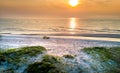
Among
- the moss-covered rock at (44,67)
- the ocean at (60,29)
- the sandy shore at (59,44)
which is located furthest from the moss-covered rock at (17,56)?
the ocean at (60,29)

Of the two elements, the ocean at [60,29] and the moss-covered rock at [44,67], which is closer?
the moss-covered rock at [44,67]

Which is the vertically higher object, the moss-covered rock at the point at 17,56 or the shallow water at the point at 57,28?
the moss-covered rock at the point at 17,56

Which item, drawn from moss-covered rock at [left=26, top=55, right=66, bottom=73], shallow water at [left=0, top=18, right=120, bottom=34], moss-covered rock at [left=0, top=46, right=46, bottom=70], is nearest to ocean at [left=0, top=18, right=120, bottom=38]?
shallow water at [left=0, top=18, right=120, bottom=34]

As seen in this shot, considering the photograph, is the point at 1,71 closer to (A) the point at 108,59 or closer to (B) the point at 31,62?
(B) the point at 31,62

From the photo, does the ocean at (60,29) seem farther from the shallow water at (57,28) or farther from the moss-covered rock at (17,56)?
the moss-covered rock at (17,56)

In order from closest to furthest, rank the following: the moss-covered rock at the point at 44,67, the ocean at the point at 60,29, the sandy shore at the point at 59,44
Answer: the moss-covered rock at the point at 44,67
the sandy shore at the point at 59,44
the ocean at the point at 60,29

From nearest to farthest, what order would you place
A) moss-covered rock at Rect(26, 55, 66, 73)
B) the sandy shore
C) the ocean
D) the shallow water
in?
1. moss-covered rock at Rect(26, 55, 66, 73)
2. the sandy shore
3. the ocean
4. the shallow water

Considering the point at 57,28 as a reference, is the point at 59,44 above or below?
above

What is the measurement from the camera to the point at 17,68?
11422mm

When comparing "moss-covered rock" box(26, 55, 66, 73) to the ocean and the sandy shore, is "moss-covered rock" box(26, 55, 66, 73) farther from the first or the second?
the ocean

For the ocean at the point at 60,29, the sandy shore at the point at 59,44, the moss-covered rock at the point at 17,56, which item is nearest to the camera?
the moss-covered rock at the point at 17,56

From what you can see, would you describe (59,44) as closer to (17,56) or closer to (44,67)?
(17,56)

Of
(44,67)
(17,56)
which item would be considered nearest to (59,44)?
(17,56)

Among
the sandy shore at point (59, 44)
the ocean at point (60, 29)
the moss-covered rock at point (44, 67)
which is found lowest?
the ocean at point (60, 29)
